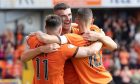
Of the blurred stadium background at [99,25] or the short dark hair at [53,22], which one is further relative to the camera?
the blurred stadium background at [99,25]

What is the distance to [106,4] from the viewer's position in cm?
1692

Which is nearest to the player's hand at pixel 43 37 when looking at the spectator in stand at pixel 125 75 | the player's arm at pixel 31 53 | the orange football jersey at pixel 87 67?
the player's arm at pixel 31 53

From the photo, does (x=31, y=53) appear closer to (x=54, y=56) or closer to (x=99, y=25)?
(x=54, y=56)

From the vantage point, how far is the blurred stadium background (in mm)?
15164

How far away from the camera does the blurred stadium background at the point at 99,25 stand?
1516 centimetres

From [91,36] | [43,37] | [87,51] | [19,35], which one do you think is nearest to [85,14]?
[91,36]

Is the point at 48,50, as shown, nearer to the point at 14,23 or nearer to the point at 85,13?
the point at 85,13

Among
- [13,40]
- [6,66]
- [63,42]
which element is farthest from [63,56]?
[13,40]

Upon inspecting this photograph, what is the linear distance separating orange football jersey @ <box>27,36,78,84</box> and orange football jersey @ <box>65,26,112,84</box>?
11 cm

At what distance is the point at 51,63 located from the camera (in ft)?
18.6

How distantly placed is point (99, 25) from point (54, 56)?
460 inches

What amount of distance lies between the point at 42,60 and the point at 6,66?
31.8 feet

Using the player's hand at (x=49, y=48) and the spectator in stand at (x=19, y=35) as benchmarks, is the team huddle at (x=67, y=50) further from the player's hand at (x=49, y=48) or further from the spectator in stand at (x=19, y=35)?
the spectator in stand at (x=19, y=35)

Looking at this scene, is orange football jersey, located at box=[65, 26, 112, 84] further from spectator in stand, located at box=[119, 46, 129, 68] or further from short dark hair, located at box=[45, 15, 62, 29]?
spectator in stand, located at box=[119, 46, 129, 68]
